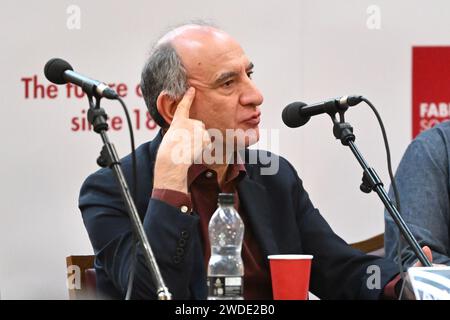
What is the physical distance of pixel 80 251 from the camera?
3775 mm

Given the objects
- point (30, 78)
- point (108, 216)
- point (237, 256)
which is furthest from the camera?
point (30, 78)

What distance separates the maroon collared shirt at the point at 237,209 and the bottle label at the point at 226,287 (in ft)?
1.81

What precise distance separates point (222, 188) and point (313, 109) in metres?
0.48

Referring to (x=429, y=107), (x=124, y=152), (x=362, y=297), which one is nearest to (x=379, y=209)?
(x=429, y=107)

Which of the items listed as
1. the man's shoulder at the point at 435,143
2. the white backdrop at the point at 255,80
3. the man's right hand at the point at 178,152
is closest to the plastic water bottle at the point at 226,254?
the man's right hand at the point at 178,152

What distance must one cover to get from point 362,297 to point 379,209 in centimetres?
148

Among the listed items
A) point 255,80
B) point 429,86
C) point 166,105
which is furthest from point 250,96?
point 429,86

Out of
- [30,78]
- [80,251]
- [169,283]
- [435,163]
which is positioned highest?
[30,78]

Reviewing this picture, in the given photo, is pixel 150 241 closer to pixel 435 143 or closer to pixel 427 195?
pixel 427 195

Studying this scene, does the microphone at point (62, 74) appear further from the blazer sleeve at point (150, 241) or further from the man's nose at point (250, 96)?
the man's nose at point (250, 96)

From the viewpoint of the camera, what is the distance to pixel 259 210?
8.13ft

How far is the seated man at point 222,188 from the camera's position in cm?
232

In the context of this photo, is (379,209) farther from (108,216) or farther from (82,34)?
(108,216)

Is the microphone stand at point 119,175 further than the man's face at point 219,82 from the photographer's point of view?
No
